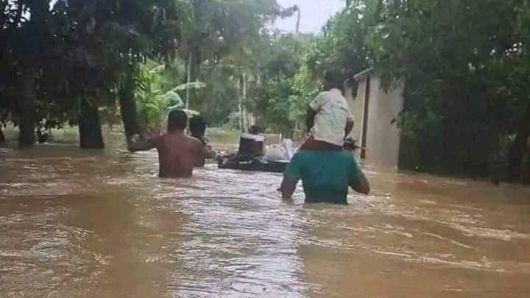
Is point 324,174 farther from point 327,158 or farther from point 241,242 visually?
point 241,242

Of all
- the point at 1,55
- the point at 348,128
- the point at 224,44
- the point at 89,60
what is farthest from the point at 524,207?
the point at 224,44

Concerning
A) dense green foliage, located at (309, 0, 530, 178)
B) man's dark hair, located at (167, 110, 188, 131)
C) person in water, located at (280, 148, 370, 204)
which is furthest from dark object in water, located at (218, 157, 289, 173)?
person in water, located at (280, 148, 370, 204)

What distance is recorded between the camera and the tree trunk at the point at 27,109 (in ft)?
51.2

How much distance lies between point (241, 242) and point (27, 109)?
11365mm

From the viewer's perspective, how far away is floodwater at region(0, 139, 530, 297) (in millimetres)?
4117

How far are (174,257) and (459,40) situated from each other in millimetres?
10676

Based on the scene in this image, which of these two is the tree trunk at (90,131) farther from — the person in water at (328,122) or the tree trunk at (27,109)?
the person in water at (328,122)

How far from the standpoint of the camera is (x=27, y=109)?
15914 millimetres

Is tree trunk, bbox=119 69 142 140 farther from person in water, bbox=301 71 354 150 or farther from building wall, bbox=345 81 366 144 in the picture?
person in water, bbox=301 71 354 150

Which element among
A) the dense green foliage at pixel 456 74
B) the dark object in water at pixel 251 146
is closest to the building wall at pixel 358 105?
the dense green foliage at pixel 456 74

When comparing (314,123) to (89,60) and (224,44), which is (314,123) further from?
(224,44)

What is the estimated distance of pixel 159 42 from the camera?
16.2m

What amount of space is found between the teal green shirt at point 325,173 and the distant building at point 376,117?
366 inches

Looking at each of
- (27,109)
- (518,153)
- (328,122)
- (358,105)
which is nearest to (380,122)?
(358,105)
